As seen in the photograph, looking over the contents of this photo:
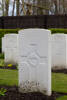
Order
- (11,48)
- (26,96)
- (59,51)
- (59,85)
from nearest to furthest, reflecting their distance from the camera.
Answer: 1. (26,96)
2. (59,85)
3. (59,51)
4. (11,48)

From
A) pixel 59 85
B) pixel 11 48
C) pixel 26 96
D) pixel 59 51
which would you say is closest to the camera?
pixel 26 96

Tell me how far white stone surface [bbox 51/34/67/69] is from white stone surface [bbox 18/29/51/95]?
3.43 metres

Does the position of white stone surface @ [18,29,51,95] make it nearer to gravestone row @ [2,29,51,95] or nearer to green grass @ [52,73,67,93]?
gravestone row @ [2,29,51,95]

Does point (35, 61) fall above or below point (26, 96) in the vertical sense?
above

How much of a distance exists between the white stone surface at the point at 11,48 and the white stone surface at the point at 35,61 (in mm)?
4583

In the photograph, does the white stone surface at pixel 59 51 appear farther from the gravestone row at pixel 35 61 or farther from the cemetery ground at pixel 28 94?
the gravestone row at pixel 35 61

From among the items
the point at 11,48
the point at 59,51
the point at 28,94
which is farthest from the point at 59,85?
the point at 11,48

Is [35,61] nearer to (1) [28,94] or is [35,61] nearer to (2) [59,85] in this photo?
(1) [28,94]

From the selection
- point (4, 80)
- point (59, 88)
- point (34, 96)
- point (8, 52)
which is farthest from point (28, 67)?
point (8, 52)

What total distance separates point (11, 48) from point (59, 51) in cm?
217

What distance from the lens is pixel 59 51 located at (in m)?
8.09

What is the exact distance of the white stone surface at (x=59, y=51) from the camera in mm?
8000

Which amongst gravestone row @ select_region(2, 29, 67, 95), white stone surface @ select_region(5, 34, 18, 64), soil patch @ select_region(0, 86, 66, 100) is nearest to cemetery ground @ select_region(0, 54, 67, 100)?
soil patch @ select_region(0, 86, 66, 100)

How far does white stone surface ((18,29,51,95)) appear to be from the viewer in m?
4.57
